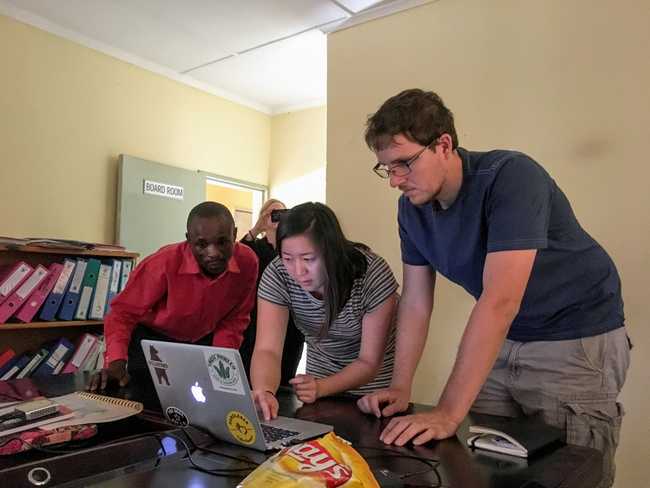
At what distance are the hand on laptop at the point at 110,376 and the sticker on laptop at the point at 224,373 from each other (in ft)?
2.09

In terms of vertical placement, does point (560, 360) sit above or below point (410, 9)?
below

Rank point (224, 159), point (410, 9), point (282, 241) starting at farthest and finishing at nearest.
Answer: point (224, 159) < point (410, 9) < point (282, 241)

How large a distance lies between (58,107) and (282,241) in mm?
2139

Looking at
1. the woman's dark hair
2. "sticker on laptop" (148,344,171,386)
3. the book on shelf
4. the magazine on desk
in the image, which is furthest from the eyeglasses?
the book on shelf

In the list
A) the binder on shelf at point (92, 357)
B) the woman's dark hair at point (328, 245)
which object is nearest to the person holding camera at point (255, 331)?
the woman's dark hair at point (328, 245)

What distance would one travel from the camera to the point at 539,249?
1090mm

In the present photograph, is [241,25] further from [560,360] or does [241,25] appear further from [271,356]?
[560,360]

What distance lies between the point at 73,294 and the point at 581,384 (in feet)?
7.28

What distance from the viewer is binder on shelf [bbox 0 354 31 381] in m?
2.41

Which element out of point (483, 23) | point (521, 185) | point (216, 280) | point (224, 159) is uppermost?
point (483, 23)

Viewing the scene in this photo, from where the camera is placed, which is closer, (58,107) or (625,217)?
(625,217)

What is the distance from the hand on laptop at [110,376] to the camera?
4.53ft

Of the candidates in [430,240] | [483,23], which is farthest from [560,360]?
[483,23]

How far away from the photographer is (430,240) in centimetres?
128
